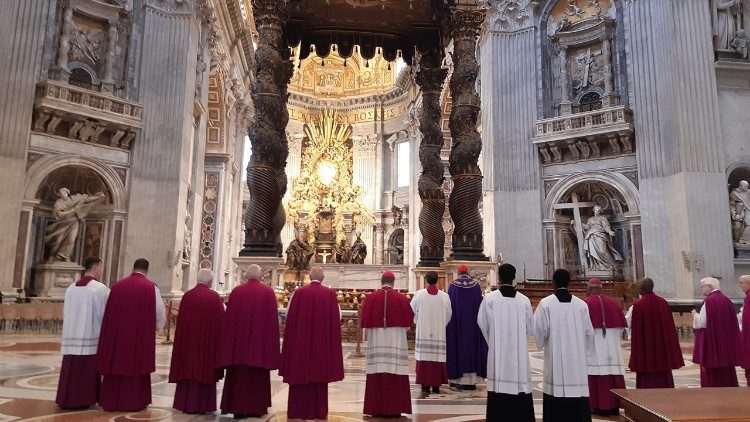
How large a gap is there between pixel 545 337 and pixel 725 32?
13.2 metres

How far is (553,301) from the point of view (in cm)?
391

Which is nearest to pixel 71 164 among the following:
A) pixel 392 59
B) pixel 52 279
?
pixel 52 279

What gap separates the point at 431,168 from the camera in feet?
27.7

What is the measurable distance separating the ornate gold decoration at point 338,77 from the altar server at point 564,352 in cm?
2696

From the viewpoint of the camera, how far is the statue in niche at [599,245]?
1367cm

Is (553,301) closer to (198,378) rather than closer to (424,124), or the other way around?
(198,378)

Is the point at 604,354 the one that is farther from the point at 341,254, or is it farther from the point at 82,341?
the point at 341,254

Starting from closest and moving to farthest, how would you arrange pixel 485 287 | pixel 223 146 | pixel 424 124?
pixel 485 287
pixel 424 124
pixel 223 146

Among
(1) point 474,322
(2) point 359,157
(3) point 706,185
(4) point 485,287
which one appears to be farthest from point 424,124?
(2) point 359,157

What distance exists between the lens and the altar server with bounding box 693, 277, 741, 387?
512 centimetres

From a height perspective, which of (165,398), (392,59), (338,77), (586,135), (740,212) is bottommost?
(165,398)

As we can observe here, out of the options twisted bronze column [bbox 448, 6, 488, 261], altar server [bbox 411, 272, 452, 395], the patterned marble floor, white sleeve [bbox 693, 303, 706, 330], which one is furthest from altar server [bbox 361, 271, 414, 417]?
white sleeve [bbox 693, 303, 706, 330]

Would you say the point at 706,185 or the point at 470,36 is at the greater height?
the point at 470,36

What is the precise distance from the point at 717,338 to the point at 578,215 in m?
9.40
